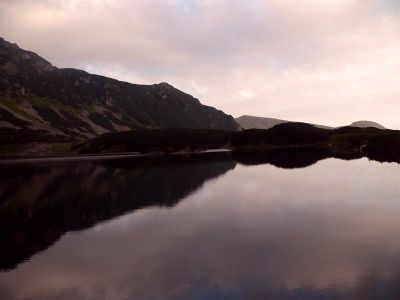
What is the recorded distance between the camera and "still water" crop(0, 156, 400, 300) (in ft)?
74.4

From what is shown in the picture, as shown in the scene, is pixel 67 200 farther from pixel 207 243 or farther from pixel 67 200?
pixel 207 243

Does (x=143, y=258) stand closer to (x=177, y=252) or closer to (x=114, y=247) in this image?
(x=177, y=252)

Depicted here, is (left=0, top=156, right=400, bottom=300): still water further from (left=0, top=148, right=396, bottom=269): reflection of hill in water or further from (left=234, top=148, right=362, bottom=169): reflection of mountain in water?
(left=234, top=148, right=362, bottom=169): reflection of mountain in water

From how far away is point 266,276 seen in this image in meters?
23.7

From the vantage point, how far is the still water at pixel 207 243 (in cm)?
2269

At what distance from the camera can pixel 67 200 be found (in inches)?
2430

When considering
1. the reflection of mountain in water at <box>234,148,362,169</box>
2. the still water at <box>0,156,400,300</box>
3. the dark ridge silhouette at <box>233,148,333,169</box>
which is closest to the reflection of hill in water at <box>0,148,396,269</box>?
the still water at <box>0,156,400,300</box>

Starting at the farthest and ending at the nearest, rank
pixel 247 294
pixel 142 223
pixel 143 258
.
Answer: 1. pixel 142 223
2. pixel 143 258
3. pixel 247 294

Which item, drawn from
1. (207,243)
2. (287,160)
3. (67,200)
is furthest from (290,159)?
(207,243)

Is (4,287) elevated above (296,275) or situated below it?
below

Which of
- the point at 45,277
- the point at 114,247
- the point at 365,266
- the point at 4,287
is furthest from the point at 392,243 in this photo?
the point at 4,287

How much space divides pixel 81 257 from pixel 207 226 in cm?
1318

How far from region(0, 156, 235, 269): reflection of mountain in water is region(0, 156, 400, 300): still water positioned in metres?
0.20

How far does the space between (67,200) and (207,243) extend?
36243 millimetres
